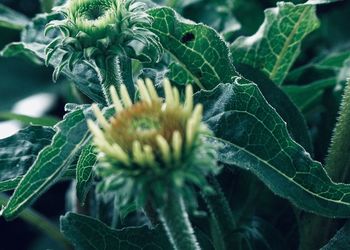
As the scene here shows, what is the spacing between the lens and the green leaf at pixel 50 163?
2.21 feet

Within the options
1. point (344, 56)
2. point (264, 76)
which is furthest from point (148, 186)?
point (344, 56)

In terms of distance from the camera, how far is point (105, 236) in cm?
80

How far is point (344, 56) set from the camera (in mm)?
1158

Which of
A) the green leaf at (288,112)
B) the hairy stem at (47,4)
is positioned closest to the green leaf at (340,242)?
the green leaf at (288,112)

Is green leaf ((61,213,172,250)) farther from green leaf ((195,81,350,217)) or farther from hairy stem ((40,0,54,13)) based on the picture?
hairy stem ((40,0,54,13))

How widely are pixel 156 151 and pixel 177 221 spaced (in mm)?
73

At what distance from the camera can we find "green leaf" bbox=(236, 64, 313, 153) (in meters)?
0.94

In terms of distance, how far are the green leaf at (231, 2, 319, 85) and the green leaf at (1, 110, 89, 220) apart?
15.8 inches

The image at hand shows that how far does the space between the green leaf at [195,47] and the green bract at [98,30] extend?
11 cm

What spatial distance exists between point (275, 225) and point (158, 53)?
16.5 inches

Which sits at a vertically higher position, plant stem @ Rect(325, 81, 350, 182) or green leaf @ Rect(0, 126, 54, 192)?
green leaf @ Rect(0, 126, 54, 192)

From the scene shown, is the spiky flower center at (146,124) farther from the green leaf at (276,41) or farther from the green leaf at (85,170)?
the green leaf at (276,41)

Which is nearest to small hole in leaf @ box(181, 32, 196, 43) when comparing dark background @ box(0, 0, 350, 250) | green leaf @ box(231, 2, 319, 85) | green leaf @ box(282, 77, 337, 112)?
green leaf @ box(231, 2, 319, 85)

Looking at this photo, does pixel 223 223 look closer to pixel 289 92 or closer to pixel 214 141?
pixel 214 141
